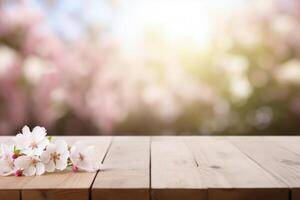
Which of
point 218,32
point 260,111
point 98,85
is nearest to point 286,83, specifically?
point 260,111

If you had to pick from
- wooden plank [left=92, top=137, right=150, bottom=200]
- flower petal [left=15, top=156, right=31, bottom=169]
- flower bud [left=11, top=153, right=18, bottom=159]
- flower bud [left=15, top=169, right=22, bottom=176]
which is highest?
flower bud [left=11, top=153, right=18, bottom=159]

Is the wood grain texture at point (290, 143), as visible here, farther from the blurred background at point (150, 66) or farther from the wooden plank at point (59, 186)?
the blurred background at point (150, 66)

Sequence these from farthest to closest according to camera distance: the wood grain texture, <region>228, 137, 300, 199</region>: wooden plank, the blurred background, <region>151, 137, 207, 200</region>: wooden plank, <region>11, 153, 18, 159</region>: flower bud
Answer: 1. the blurred background
2. the wood grain texture
3. <region>11, 153, 18, 159</region>: flower bud
4. <region>228, 137, 300, 199</region>: wooden plank
5. <region>151, 137, 207, 200</region>: wooden plank

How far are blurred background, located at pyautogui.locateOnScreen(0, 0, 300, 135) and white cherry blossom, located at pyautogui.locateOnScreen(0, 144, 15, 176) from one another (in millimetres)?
2724

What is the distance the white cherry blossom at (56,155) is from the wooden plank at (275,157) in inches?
19.4

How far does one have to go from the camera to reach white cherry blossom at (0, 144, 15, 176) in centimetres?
142

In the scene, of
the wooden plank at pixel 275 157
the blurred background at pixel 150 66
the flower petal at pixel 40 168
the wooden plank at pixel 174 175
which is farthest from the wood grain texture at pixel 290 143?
the blurred background at pixel 150 66

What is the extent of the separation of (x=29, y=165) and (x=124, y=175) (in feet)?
0.76

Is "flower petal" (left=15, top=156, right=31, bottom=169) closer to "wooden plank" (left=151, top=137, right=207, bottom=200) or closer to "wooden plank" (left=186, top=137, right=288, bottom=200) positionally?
"wooden plank" (left=151, top=137, right=207, bottom=200)

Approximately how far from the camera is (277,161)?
63.5 inches

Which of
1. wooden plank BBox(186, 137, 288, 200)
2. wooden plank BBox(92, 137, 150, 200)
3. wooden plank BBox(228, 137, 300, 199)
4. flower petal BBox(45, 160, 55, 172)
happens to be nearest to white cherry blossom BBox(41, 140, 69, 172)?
flower petal BBox(45, 160, 55, 172)

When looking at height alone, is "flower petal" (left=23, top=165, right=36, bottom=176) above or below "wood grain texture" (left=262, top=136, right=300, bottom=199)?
above

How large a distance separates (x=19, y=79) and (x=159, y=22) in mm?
1076

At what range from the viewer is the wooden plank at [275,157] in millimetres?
1348
